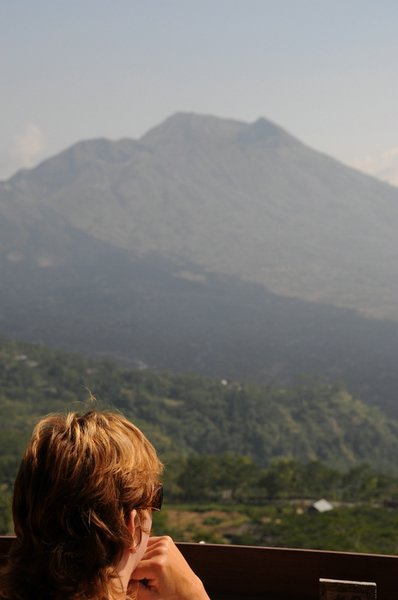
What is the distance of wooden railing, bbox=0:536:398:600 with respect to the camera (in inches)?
47.8

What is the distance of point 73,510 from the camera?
0.75m

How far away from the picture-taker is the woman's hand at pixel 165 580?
3.12ft

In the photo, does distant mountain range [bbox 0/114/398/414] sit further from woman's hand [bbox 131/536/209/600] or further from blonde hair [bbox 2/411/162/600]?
blonde hair [bbox 2/411/162/600]

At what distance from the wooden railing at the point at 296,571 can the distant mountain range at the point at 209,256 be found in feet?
132

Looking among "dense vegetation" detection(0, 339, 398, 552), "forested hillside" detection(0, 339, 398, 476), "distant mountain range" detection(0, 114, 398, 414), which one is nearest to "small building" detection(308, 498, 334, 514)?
"dense vegetation" detection(0, 339, 398, 552)

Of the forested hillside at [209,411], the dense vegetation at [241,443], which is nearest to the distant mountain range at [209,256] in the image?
the forested hillside at [209,411]

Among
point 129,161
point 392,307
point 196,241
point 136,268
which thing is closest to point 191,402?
point 392,307

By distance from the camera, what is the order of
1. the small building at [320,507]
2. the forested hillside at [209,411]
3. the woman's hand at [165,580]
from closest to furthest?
the woman's hand at [165,580]
the small building at [320,507]
the forested hillside at [209,411]

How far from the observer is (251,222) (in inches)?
3607

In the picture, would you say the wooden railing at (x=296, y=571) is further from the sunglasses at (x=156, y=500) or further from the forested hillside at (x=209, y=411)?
the forested hillside at (x=209, y=411)

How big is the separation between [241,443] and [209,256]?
165ft

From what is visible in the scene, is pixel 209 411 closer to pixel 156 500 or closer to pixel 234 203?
pixel 156 500

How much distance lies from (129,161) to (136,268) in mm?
31374

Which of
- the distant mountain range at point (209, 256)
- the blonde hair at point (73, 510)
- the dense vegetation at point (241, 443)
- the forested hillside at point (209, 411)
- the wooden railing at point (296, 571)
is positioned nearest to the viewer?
→ the blonde hair at point (73, 510)
